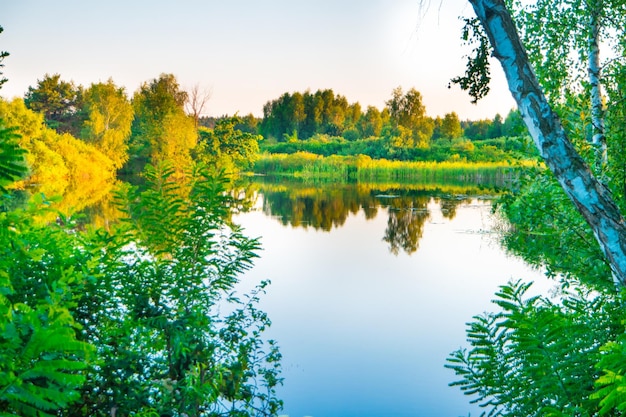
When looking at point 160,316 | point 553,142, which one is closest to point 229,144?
point 160,316

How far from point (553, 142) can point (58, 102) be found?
51.0 meters

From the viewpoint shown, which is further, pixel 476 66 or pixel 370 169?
pixel 370 169

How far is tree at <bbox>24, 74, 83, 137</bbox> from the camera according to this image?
1841 inches

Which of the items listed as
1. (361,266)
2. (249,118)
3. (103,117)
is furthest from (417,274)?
(249,118)

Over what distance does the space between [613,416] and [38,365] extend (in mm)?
2271

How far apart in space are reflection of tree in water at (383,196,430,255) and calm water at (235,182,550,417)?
0.04m

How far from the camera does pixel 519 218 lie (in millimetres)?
6145

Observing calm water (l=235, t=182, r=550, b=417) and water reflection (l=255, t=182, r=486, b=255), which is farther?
water reflection (l=255, t=182, r=486, b=255)

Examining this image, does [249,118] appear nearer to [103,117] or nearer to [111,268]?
[103,117]

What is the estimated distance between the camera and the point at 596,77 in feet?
21.2

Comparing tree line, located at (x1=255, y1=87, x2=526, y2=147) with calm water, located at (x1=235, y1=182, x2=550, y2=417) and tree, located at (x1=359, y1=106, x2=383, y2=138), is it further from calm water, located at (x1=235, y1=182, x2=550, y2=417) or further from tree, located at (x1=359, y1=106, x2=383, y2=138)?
calm water, located at (x1=235, y1=182, x2=550, y2=417)

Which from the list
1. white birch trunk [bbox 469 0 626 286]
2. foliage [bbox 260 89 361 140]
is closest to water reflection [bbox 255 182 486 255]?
white birch trunk [bbox 469 0 626 286]

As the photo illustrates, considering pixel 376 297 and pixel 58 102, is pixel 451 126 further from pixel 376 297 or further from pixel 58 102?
pixel 376 297

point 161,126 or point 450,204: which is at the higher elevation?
point 161,126
